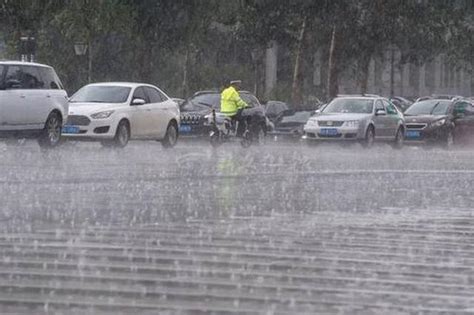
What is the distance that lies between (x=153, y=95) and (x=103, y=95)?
1.36 m

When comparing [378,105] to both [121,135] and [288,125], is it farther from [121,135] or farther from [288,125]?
[121,135]

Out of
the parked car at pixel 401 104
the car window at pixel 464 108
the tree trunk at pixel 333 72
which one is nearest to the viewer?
the car window at pixel 464 108

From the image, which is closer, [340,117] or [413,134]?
[340,117]

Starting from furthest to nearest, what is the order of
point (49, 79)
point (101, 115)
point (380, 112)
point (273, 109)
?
point (273, 109), point (380, 112), point (101, 115), point (49, 79)

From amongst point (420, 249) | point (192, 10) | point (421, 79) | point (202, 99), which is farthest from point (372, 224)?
point (421, 79)

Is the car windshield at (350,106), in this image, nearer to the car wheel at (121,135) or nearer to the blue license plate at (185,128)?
the blue license plate at (185,128)

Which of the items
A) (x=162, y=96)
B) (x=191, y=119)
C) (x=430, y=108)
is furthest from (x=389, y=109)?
(x=162, y=96)

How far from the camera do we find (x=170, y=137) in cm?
3098

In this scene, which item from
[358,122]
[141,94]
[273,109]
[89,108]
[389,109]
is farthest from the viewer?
[273,109]

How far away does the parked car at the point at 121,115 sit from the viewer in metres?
28.1

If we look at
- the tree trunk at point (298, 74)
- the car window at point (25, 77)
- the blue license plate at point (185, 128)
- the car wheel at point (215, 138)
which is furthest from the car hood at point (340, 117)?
the tree trunk at point (298, 74)

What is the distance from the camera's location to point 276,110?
1769 inches

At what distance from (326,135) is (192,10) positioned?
1029cm

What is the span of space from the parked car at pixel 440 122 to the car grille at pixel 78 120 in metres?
13.8
